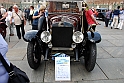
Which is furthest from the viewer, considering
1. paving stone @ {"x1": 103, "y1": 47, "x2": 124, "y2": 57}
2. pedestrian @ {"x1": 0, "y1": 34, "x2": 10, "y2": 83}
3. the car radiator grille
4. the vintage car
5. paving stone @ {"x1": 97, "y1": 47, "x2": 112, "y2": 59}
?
paving stone @ {"x1": 103, "y1": 47, "x2": 124, "y2": 57}

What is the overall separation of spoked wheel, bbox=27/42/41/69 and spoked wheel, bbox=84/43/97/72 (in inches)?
54.8

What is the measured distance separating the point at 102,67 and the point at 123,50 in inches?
84.4

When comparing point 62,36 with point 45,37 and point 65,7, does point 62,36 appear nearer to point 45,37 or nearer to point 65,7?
point 45,37

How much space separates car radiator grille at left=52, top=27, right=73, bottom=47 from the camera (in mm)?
4391

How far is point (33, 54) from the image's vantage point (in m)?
4.31

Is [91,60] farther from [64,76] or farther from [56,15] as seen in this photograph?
[56,15]

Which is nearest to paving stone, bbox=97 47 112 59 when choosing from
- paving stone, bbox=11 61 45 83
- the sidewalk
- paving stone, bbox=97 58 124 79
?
the sidewalk

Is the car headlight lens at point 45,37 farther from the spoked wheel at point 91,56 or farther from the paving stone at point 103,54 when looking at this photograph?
the paving stone at point 103,54

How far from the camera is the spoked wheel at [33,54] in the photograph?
4.18 m

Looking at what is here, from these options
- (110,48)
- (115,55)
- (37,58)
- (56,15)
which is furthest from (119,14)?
(37,58)

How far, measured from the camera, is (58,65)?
12.2ft

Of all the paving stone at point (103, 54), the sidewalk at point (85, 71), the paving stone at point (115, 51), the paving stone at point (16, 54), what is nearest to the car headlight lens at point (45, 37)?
the sidewalk at point (85, 71)

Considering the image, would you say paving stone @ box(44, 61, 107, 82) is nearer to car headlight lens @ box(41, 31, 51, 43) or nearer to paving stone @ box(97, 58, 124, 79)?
paving stone @ box(97, 58, 124, 79)

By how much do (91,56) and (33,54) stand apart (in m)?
1.54
